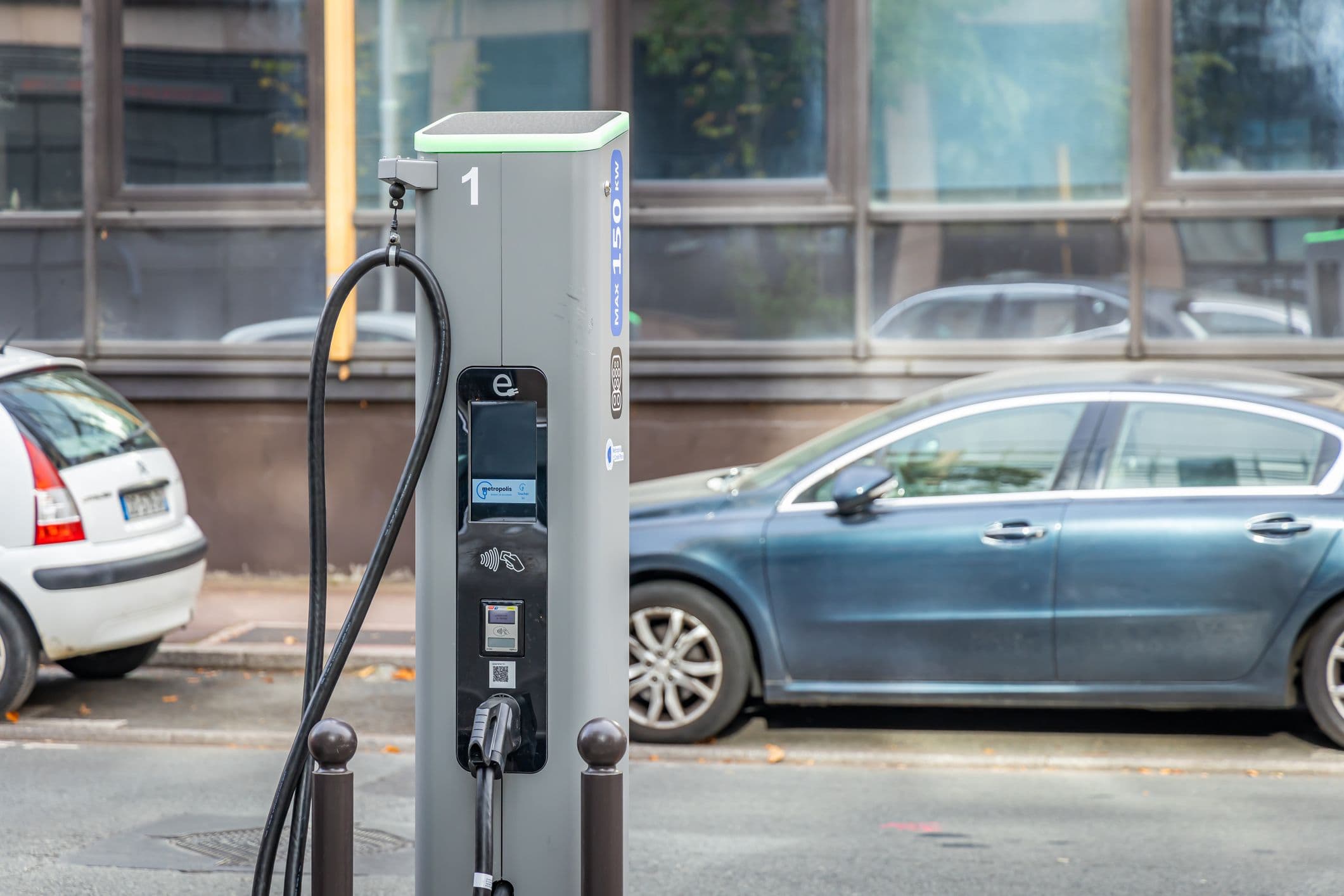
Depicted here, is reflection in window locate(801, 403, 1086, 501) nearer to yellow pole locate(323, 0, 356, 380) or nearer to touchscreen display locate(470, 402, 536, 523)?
touchscreen display locate(470, 402, 536, 523)

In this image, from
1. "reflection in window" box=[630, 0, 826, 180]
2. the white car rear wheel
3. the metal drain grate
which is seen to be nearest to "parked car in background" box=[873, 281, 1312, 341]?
"reflection in window" box=[630, 0, 826, 180]

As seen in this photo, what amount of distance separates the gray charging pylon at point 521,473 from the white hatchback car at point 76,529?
4.37 m

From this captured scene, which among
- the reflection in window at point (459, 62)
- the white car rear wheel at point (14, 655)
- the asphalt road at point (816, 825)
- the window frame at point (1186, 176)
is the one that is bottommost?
the asphalt road at point (816, 825)

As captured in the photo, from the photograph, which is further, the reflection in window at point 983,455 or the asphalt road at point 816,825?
the reflection in window at point 983,455

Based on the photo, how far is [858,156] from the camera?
36.6ft

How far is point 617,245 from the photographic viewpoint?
3479 mm

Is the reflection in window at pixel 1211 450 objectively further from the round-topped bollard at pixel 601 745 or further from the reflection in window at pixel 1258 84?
the reflection in window at pixel 1258 84

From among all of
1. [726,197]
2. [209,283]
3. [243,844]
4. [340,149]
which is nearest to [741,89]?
[726,197]

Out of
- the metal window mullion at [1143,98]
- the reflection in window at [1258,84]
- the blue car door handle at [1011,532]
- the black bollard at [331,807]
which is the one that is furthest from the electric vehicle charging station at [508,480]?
the reflection in window at [1258,84]

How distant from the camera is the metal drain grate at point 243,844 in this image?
5.32 m

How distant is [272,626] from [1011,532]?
4901 mm

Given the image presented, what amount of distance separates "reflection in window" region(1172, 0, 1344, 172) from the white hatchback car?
23.5ft

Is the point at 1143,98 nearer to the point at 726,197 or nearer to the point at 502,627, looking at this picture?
the point at 726,197

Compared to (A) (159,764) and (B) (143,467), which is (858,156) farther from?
(A) (159,764)
